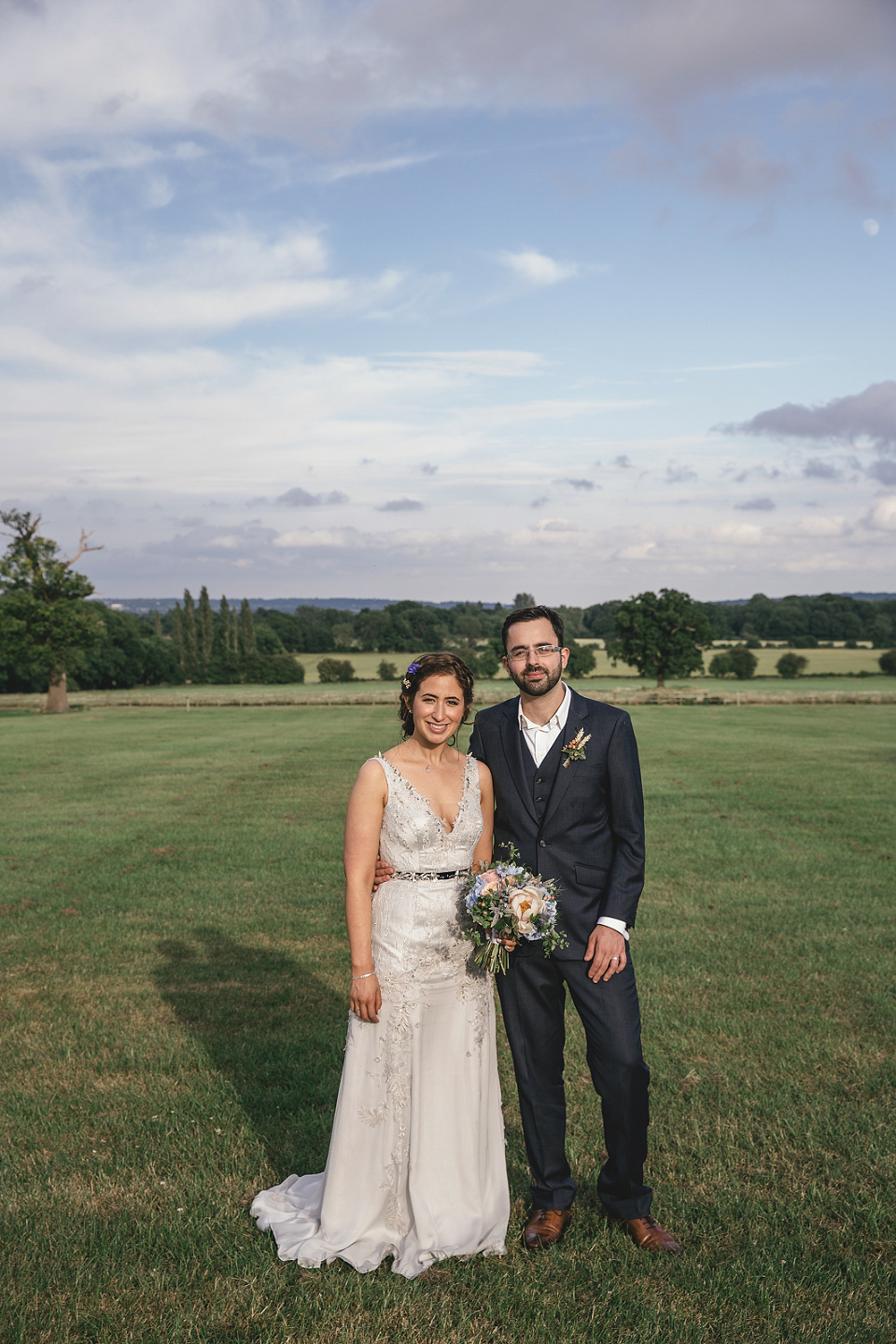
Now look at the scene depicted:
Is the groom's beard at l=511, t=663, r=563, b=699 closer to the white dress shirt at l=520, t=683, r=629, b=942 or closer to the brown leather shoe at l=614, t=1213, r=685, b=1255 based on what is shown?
the white dress shirt at l=520, t=683, r=629, b=942

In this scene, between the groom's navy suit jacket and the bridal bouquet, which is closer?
the bridal bouquet

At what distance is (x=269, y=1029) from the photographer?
24.1ft

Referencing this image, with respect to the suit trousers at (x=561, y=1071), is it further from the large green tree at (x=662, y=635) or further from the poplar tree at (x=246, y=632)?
the poplar tree at (x=246, y=632)

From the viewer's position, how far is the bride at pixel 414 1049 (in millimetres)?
4312

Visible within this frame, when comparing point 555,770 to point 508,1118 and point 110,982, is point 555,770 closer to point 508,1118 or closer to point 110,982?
point 508,1118

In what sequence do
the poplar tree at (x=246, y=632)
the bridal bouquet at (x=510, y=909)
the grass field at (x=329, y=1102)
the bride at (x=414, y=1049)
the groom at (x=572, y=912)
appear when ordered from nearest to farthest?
the grass field at (x=329, y=1102)
the bridal bouquet at (x=510, y=909)
the bride at (x=414, y=1049)
the groom at (x=572, y=912)
the poplar tree at (x=246, y=632)

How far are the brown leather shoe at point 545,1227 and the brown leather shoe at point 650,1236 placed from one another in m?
0.29

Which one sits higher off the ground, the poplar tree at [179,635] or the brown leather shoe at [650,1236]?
the poplar tree at [179,635]

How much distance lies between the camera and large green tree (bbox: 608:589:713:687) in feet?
234

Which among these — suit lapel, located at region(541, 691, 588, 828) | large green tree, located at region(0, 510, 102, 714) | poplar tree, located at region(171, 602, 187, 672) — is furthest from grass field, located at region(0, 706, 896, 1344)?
poplar tree, located at region(171, 602, 187, 672)

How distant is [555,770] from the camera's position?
4.52 metres

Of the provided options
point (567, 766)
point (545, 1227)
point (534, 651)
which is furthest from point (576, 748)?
point (545, 1227)

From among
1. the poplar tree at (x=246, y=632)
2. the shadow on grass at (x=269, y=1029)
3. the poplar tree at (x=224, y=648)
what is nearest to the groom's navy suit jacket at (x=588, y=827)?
the shadow on grass at (x=269, y=1029)

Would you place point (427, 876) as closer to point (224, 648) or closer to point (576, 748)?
point (576, 748)
